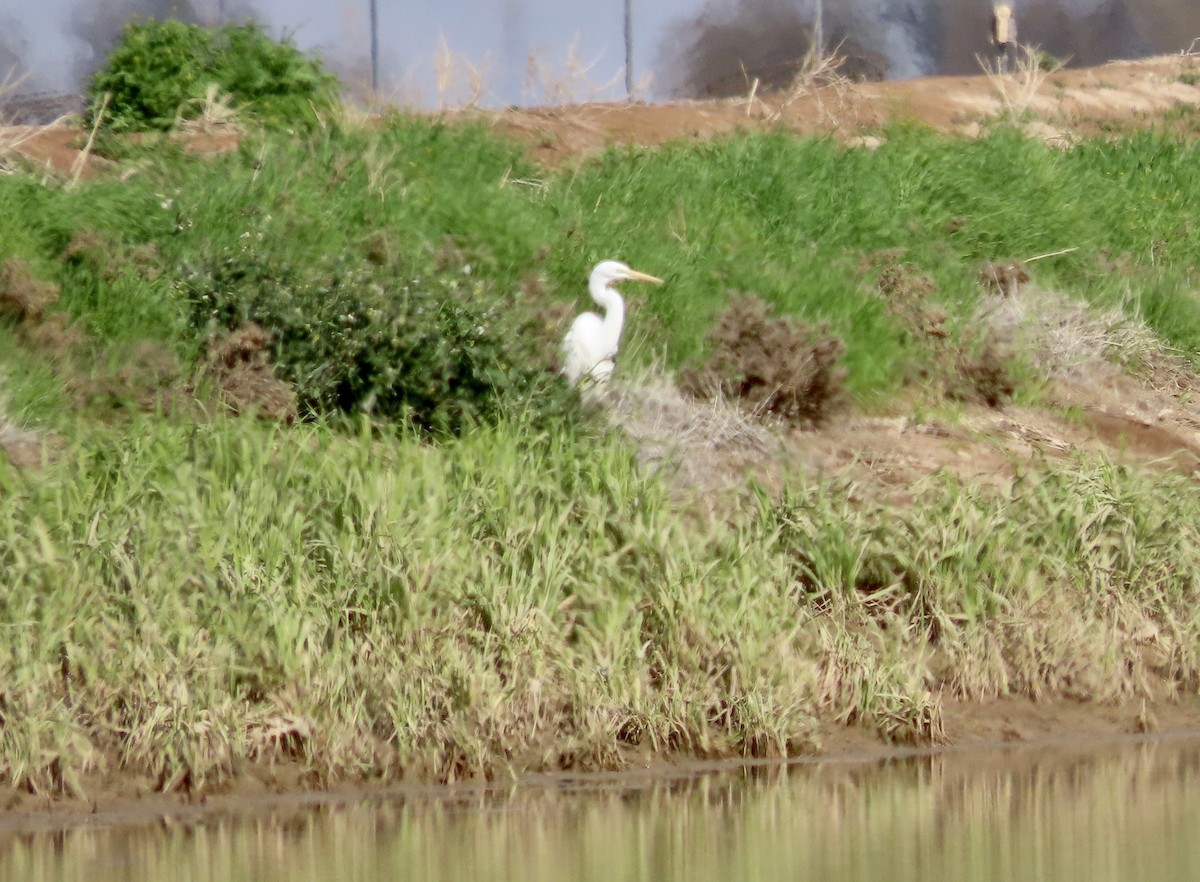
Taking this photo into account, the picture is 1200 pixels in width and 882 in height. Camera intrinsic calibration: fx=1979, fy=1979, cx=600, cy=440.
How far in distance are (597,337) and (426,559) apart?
128 inches

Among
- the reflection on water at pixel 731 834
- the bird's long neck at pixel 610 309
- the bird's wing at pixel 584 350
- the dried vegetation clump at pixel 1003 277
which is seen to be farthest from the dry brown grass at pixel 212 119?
the reflection on water at pixel 731 834

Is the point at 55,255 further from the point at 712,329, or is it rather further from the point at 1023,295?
the point at 1023,295

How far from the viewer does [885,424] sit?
11.4m

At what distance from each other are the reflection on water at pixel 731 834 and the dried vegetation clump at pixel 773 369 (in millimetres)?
3663

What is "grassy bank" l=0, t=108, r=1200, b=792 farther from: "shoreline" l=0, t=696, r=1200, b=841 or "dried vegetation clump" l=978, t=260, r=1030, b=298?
"dried vegetation clump" l=978, t=260, r=1030, b=298

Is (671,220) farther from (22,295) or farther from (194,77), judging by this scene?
(22,295)

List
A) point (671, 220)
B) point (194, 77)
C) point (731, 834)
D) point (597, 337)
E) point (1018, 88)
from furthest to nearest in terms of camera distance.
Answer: point (1018, 88) → point (194, 77) → point (671, 220) → point (597, 337) → point (731, 834)

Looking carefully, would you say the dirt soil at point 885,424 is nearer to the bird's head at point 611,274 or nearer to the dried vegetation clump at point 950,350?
the dried vegetation clump at point 950,350

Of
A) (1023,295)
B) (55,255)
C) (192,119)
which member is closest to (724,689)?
(55,255)

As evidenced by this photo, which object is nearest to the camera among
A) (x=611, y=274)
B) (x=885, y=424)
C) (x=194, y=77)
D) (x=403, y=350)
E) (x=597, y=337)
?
(x=403, y=350)

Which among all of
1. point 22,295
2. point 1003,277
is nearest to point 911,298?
point 1003,277

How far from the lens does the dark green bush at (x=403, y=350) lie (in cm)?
989

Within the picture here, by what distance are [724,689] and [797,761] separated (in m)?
0.39

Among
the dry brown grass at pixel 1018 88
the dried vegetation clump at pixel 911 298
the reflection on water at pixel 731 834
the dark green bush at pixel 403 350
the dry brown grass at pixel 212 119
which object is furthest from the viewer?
the dry brown grass at pixel 1018 88
